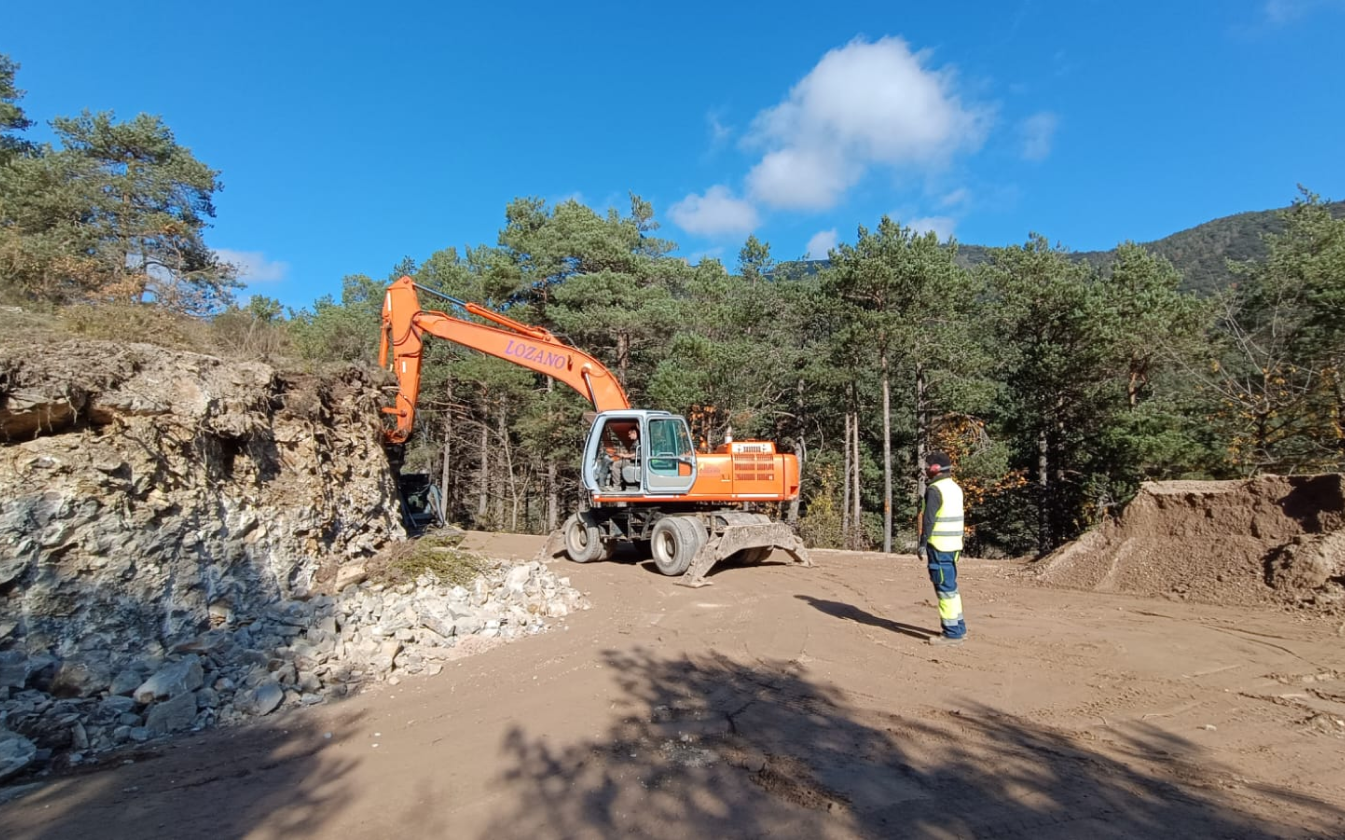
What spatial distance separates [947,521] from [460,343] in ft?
28.3

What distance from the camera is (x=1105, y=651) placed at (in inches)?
227

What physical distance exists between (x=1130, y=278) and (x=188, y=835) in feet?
78.6

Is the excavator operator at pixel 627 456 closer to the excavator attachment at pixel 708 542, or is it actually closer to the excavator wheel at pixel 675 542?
the excavator wheel at pixel 675 542

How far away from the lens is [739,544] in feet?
33.2

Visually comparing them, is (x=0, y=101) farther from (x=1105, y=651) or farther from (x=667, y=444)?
(x=1105, y=651)

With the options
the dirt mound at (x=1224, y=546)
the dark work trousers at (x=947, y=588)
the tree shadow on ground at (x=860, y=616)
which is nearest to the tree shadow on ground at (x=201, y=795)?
the dark work trousers at (x=947, y=588)

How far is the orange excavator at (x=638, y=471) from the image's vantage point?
1045 centimetres

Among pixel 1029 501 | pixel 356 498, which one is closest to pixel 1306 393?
pixel 1029 501

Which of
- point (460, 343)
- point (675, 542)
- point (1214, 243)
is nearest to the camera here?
point (675, 542)

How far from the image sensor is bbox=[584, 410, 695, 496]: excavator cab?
10602 millimetres

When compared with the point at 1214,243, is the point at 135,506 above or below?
below

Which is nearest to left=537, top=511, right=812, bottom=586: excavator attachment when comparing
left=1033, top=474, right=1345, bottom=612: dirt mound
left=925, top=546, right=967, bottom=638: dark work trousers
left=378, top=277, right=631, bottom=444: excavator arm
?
left=378, top=277, right=631, bottom=444: excavator arm

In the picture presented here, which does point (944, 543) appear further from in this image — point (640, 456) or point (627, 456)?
point (627, 456)

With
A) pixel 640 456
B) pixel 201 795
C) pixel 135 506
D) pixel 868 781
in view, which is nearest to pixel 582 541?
pixel 640 456
